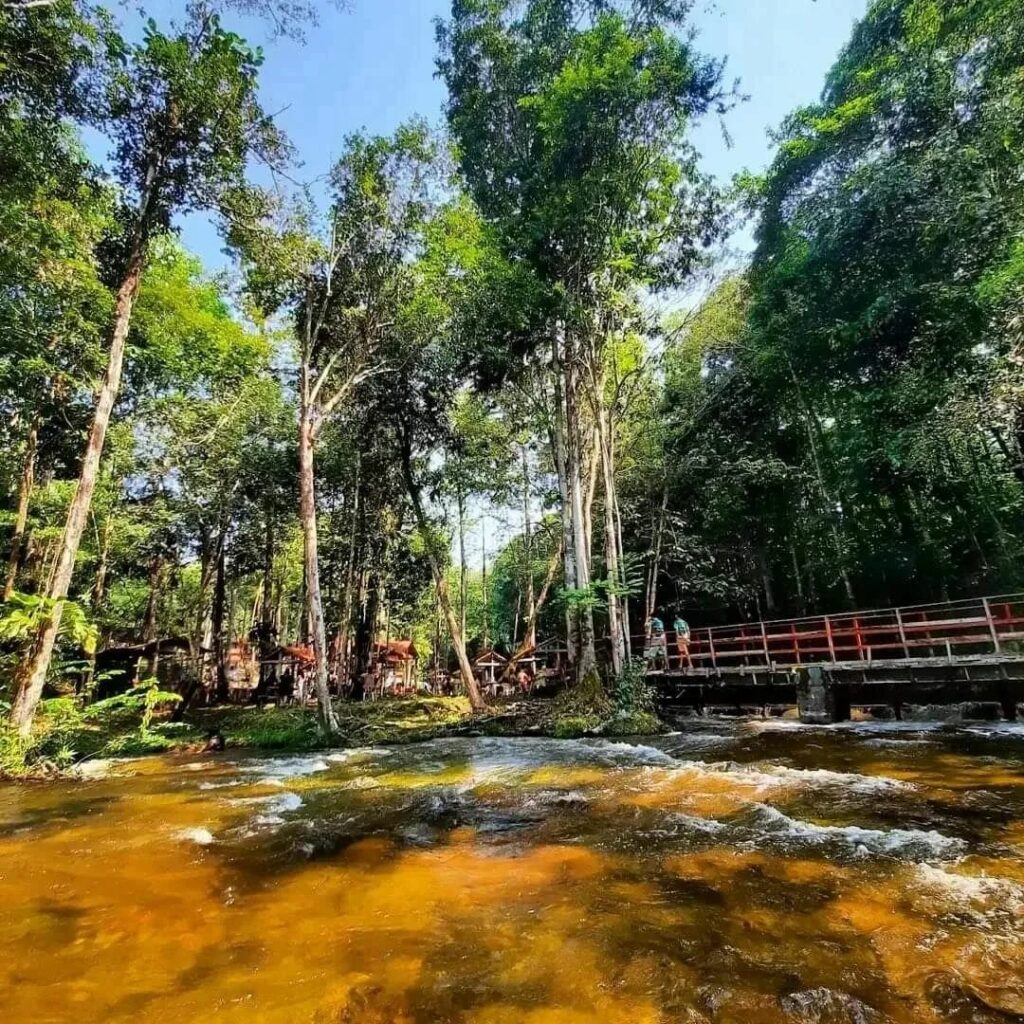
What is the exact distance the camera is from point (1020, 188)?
14.3m

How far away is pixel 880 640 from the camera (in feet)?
55.4

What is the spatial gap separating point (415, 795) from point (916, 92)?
22.7 metres

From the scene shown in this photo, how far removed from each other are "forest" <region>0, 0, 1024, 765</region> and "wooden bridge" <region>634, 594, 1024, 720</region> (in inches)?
89.1

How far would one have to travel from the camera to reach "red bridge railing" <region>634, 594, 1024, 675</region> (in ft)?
35.0

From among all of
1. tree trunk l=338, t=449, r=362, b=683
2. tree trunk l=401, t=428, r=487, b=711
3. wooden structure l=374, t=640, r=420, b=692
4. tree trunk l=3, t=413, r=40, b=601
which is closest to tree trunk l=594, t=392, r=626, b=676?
tree trunk l=401, t=428, r=487, b=711

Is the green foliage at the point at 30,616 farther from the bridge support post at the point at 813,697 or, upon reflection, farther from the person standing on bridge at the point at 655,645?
the bridge support post at the point at 813,697

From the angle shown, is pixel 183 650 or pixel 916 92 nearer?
pixel 916 92

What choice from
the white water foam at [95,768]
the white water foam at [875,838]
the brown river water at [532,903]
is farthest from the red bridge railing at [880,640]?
the white water foam at [95,768]

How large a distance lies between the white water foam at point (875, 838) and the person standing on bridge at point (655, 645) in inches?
424

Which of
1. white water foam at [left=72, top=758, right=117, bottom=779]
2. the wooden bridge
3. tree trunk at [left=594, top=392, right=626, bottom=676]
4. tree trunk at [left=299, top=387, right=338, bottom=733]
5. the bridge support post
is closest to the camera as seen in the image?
white water foam at [left=72, top=758, right=117, bottom=779]

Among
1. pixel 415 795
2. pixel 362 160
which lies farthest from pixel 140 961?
pixel 362 160

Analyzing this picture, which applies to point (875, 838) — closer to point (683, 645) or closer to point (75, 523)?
point (75, 523)

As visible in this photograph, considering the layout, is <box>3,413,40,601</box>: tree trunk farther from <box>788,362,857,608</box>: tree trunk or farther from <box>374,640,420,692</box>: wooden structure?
<box>788,362,857,608</box>: tree trunk

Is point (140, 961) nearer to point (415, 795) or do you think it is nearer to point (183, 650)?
point (415, 795)
